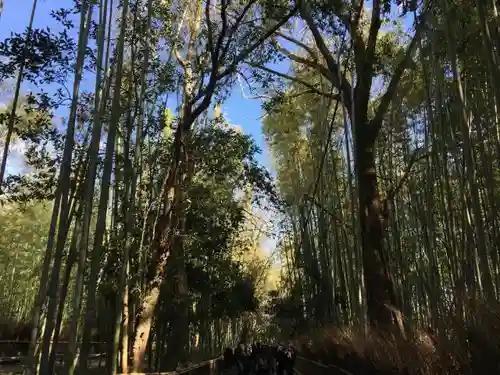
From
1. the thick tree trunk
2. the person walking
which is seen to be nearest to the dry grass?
the thick tree trunk

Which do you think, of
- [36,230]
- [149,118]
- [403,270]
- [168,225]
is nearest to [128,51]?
[149,118]

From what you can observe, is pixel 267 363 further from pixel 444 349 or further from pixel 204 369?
pixel 444 349

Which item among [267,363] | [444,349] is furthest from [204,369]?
[444,349]

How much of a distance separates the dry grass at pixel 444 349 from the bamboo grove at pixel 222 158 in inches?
6.5

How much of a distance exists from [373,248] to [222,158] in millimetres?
2370

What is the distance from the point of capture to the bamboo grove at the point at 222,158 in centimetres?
424

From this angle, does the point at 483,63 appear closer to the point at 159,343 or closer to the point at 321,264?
the point at 321,264

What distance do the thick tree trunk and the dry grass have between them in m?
0.96

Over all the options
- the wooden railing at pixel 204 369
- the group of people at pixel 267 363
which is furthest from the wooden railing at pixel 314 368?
the wooden railing at pixel 204 369

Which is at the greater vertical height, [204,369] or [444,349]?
[444,349]

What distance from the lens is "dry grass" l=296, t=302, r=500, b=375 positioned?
2.47 meters

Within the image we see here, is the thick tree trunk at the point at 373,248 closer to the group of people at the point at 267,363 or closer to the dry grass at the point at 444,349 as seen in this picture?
the dry grass at the point at 444,349

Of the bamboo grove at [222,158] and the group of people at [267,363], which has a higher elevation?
the bamboo grove at [222,158]

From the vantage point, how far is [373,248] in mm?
5977
